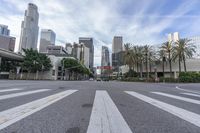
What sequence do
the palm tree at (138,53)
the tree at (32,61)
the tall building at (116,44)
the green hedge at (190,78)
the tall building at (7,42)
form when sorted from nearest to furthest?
the green hedge at (190,78), the palm tree at (138,53), the tree at (32,61), the tall building at (7,42), the tall building at (116,44)

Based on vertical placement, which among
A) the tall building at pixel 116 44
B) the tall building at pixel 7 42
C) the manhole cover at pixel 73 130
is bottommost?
the manhole cover at pixel 73 130

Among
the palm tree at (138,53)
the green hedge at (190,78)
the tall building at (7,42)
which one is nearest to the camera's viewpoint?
the green hedge at (190,78)

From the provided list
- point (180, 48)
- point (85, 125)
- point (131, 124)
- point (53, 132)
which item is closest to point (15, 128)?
point (53, 132)

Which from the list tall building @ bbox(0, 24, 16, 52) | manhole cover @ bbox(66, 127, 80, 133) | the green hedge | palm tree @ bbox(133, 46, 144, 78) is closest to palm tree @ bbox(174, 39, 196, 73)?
the green hedge

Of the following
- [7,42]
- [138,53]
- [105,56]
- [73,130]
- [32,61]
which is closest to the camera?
[73,130]

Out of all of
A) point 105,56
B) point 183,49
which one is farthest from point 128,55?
point 105,56

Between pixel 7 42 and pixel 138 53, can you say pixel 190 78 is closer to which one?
pixel 138 53

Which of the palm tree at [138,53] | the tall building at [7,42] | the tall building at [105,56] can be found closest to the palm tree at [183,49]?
the palm tree at [138,53]

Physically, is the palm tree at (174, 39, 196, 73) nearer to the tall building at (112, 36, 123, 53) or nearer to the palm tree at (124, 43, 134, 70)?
the palm tree at (124, 43, 134, 70)

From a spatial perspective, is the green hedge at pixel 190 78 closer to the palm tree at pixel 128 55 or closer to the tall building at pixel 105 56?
the palm tree at pixel 128 55

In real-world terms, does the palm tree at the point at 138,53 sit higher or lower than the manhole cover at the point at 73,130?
higher

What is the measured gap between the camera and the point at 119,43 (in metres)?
188

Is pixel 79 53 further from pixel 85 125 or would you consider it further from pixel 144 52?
pixel 85 125

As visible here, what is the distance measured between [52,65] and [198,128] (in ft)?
218
